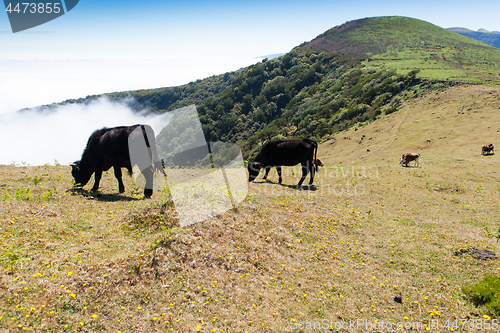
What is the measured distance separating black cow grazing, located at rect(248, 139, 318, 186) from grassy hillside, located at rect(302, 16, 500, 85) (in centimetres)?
5495

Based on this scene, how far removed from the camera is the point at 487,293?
7.14 meters

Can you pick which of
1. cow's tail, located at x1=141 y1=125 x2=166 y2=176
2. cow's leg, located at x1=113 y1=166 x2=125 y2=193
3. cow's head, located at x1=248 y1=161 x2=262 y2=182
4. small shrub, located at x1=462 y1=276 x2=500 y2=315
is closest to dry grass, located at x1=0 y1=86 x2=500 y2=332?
small shrub, located at x1=462 y1=276 x2=500 y2=315

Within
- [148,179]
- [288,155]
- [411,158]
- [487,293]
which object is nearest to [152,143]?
[148,179]

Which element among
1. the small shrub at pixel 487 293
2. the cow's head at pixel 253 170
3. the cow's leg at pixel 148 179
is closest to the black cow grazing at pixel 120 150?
the cow's leg at pixel 148 179

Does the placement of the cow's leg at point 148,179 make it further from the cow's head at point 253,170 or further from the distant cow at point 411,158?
the distant cow at point 411,158

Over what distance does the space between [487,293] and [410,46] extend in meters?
146

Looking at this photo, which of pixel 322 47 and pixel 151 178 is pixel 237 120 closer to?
pixel 322 47

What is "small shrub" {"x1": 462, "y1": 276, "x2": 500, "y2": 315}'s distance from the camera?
6777 mm

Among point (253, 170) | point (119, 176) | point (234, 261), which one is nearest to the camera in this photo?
point (234, 261)

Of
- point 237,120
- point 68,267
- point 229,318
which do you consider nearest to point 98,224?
point 68,267

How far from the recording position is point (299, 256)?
9320 mm

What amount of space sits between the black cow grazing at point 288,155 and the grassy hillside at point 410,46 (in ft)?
180

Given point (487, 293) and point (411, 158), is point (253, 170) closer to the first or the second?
point (487, 293)

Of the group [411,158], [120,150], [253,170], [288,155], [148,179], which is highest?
[120,150]
